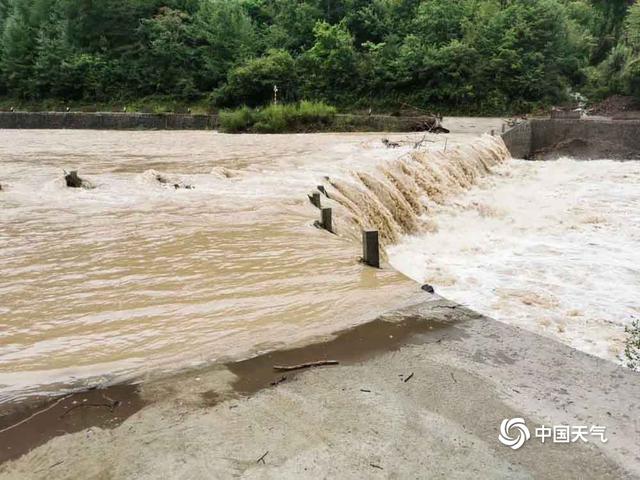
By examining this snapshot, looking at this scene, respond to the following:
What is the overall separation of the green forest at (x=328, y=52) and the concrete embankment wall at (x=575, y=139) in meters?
6.65

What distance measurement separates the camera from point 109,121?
31.0m

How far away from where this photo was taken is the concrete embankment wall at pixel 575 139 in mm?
22203

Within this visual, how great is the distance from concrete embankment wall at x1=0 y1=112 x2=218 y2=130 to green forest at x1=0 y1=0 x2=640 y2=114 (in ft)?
14.1

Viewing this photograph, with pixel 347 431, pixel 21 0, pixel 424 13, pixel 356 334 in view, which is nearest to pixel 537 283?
pixel 356 334

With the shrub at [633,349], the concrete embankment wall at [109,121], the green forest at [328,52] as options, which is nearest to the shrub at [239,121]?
the concrete embankment wall at [109,121]

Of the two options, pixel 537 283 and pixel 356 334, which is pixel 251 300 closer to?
pixel 356 334

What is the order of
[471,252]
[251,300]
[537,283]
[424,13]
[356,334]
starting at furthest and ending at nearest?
[424,13] → [471,252] → [537,283] → [251,300] → [356,334]

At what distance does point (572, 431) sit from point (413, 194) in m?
9.42

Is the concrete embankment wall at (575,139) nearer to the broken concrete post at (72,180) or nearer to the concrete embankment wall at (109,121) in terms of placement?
the concrete embankment wall at (109,121)

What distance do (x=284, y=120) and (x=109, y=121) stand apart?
36.8ft

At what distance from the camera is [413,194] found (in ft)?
40.0

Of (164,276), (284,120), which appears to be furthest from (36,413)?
(284,120)

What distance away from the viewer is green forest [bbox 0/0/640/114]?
29.9 m

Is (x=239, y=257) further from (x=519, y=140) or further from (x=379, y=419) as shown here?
(x=519, y=140)
